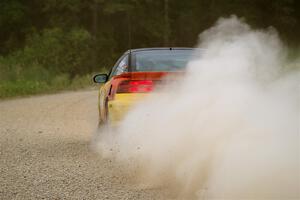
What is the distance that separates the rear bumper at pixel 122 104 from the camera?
8312mm

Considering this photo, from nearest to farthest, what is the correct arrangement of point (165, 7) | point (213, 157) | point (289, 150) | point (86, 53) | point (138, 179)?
point (289, 150) < point (213, 157) < point (138, 179) < point (86, 53) < point (165, 7)

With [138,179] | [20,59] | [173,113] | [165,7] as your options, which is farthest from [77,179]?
[165,7]

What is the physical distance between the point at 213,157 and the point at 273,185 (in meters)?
0.86

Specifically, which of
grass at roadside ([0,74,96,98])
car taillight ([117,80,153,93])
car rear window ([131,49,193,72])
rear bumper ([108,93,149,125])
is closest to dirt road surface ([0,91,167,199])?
rear bumper ([108,93,149,125])

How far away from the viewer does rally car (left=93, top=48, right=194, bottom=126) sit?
837 centimetres

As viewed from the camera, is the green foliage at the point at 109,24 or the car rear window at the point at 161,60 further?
the green foliage at the point at 109,24

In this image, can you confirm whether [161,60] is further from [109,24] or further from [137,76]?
[109,24]

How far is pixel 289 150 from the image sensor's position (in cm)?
541

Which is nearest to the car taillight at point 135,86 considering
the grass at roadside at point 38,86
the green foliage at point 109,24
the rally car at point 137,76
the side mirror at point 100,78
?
the rally car at point 137,76

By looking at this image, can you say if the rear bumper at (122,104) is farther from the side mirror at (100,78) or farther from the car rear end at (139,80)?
the side mirror at (100,78)

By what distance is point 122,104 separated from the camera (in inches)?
332

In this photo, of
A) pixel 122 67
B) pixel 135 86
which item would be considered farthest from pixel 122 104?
pixel 122 67

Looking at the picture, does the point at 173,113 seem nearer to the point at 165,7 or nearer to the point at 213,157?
the point at 213,157

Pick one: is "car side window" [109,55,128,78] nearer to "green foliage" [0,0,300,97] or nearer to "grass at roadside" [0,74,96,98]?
"grass at roadside" [0,74,96,98]
